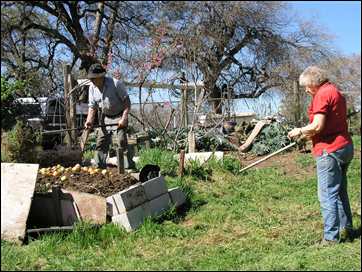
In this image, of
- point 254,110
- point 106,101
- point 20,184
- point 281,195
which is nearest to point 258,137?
point 254,110

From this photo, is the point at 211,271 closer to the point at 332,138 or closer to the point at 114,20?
the point at 332,138

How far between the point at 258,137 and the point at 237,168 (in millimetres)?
2681

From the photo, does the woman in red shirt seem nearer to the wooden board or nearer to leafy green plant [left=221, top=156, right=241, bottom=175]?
leafy green plant [left=221, top=156, right=241, bottom=175]

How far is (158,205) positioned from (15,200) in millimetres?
1700

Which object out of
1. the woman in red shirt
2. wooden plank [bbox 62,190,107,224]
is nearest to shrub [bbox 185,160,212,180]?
wooden plank [bbox 62,190,107,224]

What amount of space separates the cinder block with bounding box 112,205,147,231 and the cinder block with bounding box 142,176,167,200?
0.33 meters

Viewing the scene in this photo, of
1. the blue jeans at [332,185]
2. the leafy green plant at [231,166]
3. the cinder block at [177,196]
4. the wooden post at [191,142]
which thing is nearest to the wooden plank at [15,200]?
the cinder block at [177,196]

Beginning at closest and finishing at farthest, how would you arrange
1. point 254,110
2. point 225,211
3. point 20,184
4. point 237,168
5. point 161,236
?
point 20,184 → point 161,236 → point 225,211 → point 237,168 → point 254,110

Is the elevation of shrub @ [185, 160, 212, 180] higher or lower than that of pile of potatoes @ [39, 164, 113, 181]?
lower

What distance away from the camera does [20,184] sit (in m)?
4.68

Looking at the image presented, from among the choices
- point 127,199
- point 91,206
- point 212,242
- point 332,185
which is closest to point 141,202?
point 127,199

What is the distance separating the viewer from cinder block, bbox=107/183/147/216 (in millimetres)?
5301

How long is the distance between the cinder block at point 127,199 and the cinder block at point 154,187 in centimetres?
11

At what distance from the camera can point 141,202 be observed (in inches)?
220
